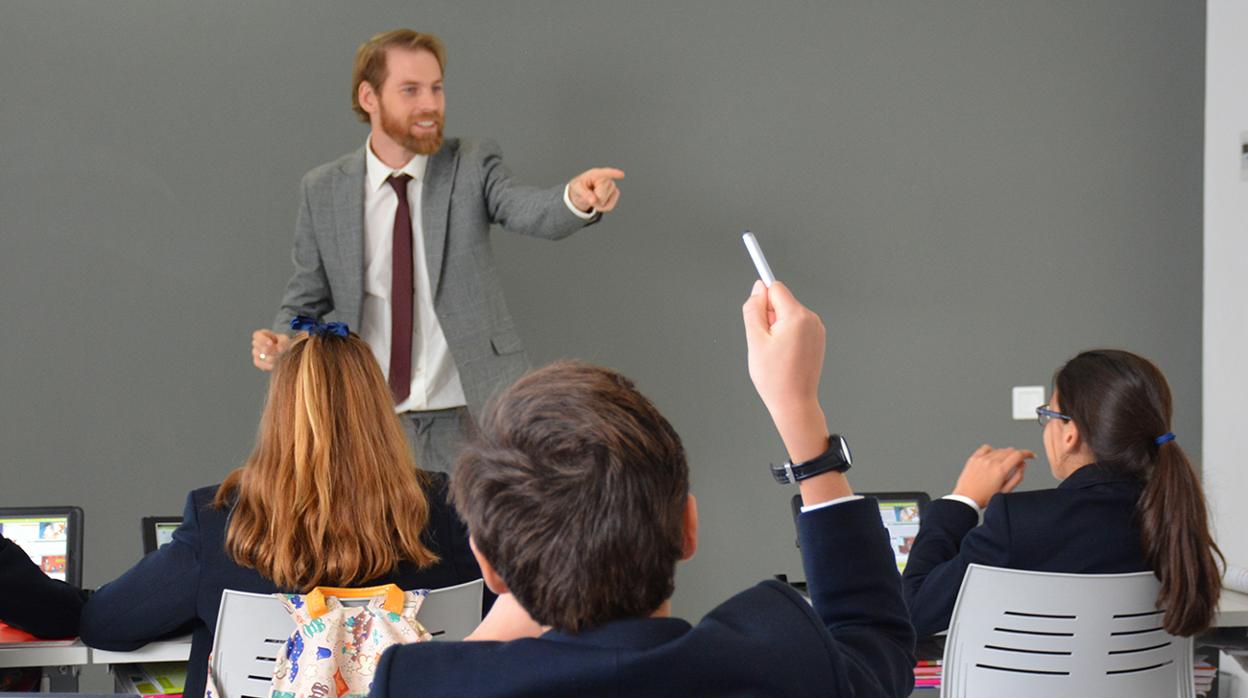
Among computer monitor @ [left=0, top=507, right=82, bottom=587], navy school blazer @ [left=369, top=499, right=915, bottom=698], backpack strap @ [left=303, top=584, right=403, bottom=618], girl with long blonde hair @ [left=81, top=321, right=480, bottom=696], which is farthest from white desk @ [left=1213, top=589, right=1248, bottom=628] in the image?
computer monitor @ [left=0, top=507, right=82, bottom=587]

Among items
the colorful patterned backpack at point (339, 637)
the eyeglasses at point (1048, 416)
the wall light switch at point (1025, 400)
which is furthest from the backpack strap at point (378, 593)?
the wall light switch at point (1025, 400)

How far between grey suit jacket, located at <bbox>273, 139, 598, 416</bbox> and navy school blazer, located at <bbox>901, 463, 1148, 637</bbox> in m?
1.72

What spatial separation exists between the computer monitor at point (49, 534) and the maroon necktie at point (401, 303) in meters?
1.21

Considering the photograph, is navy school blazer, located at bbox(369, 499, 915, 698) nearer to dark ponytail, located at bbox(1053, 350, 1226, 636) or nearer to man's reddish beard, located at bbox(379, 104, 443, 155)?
dark ponytail, located at bbox(1053, 350, 1226, 636)

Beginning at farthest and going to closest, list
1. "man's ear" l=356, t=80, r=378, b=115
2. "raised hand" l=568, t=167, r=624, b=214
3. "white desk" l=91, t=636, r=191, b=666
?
"man's ear" l=356, t=80, r=378, b=115 → "raised hand" l=568, t=167, r=624, b=214 → "white desk" l=91, t=636, r=191, b=666

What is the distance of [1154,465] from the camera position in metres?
A: 2.49

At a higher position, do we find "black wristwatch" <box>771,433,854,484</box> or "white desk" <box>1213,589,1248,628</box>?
"black wristwatch" <box>771,433,854,484</box>

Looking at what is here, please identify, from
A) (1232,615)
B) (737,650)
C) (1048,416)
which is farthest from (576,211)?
(737,650)

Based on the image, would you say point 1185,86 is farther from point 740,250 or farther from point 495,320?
point 495,320

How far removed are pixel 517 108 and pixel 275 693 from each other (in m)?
2.81

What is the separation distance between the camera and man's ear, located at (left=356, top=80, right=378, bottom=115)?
13.1 feet

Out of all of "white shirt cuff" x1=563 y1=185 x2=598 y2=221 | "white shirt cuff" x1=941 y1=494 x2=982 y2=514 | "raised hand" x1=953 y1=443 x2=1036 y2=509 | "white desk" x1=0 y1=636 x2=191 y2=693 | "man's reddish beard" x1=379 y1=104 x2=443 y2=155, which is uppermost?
"man's reddish beard" x1=379 y1=104 x2=443 y2=155

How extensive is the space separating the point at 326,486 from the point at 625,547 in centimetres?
117

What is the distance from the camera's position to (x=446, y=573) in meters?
2.18
